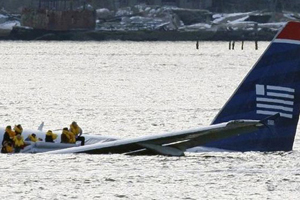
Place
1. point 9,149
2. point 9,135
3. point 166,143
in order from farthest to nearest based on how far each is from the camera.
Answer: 1. point 9,135
2. point 9,149
3. point 166,143

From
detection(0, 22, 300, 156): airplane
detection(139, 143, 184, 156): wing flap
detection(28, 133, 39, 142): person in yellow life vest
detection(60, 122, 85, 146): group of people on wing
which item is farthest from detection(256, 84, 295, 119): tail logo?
detection(28, 133, 39, 142): person in yellow life vest

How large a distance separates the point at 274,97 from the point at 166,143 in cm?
708

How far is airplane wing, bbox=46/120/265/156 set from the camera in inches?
2382

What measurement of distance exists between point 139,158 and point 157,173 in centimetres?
662

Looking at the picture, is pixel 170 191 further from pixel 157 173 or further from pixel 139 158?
pixel 139 158

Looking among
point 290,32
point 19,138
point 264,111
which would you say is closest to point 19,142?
point 19,138

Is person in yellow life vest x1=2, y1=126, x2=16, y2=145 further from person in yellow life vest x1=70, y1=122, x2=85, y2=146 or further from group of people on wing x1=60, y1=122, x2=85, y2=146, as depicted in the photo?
person in yellow life vest x1=70, y1=122, x2=85, y2=146

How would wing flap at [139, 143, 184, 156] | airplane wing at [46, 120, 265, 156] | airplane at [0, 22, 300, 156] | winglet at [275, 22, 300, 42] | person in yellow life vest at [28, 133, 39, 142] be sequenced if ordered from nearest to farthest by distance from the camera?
1. airplane wing at [46, 120, 265, 156]
2. wing flap at [139, 143, 184, 156]
3. airplane at [0, 22, 300, 156]
4. winglet at [275, 22, 300, 42]
5. person in yellow life vest at [28, 133, 39, 142]

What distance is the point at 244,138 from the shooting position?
64.7 meters

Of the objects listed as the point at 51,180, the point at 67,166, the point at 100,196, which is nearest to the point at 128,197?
the point at 100,196

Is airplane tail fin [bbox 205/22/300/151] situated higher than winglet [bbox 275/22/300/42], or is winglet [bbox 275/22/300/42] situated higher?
winglet [bbox 275/22/300/42]

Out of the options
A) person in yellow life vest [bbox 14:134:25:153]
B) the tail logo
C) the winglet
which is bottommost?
person in yellow life vest [bbox 14:134:25:153]

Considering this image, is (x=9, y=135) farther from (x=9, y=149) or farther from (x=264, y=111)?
(x=264, y=111)

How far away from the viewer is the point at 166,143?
62875 mm
